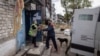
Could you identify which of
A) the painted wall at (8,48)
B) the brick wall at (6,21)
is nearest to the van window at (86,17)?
the brick wall at (6,21)

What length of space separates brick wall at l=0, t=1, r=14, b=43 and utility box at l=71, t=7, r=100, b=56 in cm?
290

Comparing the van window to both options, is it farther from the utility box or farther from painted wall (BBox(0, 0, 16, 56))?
painted wall (BBox(0, 0, 16, 56))

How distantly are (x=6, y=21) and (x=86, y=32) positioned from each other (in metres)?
3.41

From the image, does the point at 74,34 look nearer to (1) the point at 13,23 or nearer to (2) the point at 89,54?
(2) the point at 89,54

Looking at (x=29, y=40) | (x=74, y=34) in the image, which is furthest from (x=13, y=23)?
(x=29, y=40)

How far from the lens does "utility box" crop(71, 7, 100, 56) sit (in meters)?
7.36

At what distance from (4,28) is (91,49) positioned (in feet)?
12.0

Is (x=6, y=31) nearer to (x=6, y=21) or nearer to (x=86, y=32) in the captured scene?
(x=6, y=21)

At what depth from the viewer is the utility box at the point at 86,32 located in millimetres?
7361

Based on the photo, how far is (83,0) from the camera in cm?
4088

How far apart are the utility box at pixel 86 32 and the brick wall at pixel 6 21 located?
Answer: 2897mm

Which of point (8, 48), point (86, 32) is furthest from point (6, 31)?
point (86, 32)

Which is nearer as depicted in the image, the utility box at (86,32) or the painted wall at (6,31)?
the painted wall at (6,31)

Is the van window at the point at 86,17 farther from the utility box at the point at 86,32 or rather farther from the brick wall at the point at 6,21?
the brick wall at the point at 6,21
